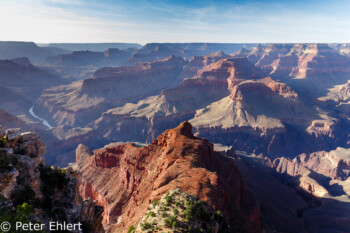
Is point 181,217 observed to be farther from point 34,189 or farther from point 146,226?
point 34,189

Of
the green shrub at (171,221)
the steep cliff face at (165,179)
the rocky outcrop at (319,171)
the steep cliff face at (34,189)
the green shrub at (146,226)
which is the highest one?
the steep cliff face at (34,189)

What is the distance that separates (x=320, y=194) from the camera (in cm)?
8312

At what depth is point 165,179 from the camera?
121 feet

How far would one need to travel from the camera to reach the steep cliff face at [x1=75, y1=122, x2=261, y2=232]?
3450cm

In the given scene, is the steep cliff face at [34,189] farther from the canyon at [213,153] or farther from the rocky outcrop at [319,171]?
the rocky outcrop at [319,171]

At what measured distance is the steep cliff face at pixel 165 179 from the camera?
3450 cm

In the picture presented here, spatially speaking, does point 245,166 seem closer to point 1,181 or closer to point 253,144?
point 253,144

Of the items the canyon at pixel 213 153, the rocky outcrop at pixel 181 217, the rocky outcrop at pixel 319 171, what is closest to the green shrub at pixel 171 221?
the rocky outcrop at pixel 181 217

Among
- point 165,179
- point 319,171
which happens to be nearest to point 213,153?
point 165,179

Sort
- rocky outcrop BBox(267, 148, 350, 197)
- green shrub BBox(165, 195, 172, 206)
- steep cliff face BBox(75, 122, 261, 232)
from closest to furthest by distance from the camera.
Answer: green shrub BBox(165, 195, 172, 206), steep cliff face BBox(75, 122, 261, 232), rocky outcrop BBox(267, 148, 350, 197)

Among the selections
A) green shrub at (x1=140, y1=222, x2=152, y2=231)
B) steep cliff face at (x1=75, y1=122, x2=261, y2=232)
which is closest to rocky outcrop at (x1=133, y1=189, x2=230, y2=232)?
green shrub at (x1=140, y1=222, x2=152, y2=231)

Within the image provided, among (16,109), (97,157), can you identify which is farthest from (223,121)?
(16,109)

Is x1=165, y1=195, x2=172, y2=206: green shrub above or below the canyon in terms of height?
above

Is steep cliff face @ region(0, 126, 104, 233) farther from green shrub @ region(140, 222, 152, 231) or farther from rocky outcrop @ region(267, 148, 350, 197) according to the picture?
rocky outcrop @ region(267, 148, 350, 197)
